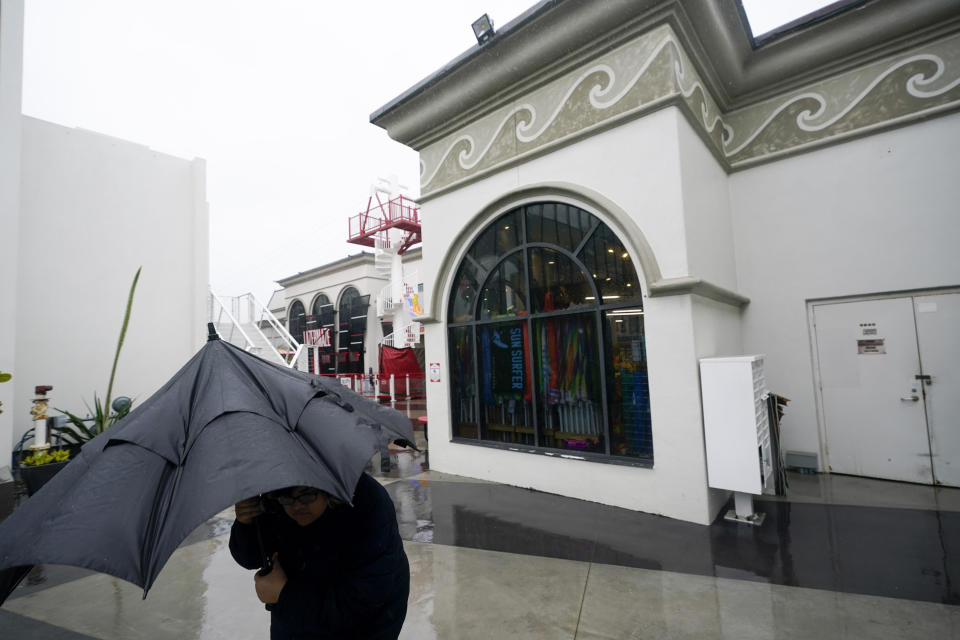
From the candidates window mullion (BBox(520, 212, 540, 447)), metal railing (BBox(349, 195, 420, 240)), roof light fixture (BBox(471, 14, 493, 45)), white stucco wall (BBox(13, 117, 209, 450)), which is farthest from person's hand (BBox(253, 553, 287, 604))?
metal railing (BBox(349, 195, 420, 240))

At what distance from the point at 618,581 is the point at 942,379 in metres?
4.87

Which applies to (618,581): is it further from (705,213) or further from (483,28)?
(483,28)

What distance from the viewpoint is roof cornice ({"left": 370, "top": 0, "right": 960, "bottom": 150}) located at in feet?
16.4

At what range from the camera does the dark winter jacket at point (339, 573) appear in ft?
5.26

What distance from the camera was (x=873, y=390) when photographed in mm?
5641

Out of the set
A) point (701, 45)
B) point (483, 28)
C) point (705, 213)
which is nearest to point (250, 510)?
point (705, 213)

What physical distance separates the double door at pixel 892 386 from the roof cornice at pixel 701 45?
310 centimetres

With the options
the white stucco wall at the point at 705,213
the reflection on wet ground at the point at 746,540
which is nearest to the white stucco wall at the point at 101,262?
the reflection on wet ground at the point at 746,540

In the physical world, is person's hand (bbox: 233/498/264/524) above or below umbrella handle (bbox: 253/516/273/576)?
above

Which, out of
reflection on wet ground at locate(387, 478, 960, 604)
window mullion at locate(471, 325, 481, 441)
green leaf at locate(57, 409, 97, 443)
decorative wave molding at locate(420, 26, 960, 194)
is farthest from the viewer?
green leaf at locate(57, 409, 97, 443)

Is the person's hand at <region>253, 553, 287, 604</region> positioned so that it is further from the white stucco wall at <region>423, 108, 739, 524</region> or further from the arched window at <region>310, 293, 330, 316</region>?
the arched window at <region>310, 293, 330, 316</region>

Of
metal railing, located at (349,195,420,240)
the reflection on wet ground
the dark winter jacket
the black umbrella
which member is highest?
metal railing, located at (349,195,420,240)

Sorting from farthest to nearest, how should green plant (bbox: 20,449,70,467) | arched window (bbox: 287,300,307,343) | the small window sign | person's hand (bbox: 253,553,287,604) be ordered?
arched window (bbox: 287,300,307,343) → green plant (bbox: 20,449,70,467) → the small window sign → person's hand (bbox: 253,553,287,604)

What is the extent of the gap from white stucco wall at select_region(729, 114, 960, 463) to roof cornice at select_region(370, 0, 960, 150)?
1075 mm
